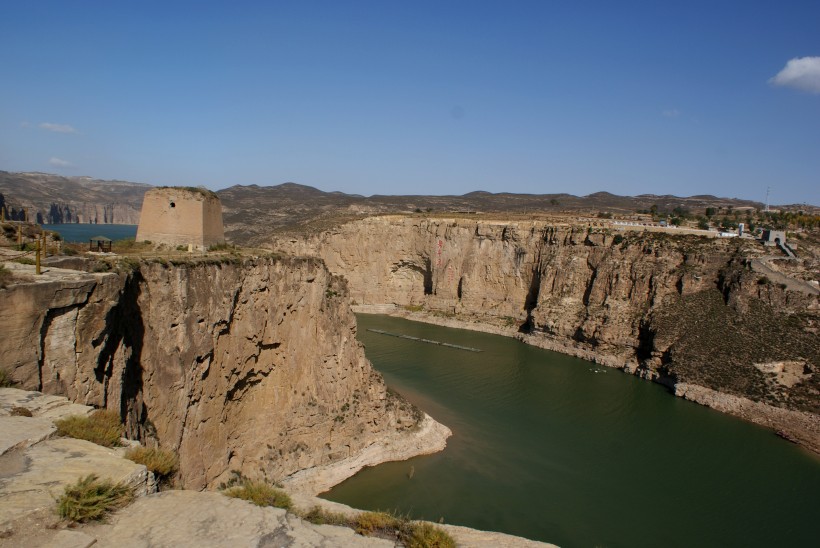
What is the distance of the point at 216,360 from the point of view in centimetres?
1525

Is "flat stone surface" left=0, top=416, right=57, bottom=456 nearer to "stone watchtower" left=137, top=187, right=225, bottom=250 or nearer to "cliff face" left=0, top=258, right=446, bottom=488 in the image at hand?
"cliff face" left=0, top=258, right=446, bottom=488

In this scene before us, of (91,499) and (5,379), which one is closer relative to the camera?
(91,499)

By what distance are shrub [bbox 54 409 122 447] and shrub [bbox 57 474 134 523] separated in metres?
1.43

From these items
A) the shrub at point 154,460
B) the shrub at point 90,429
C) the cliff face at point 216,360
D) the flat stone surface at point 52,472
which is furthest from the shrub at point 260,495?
the cliff face at point 216,360

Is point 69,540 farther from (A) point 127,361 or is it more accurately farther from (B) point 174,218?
(B) point 174,218

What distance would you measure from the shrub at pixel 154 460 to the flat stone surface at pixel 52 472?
0.30 m

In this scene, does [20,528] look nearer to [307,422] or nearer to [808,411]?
[307,422]

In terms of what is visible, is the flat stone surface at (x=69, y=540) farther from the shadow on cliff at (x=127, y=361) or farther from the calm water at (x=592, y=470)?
the calm water at (x=592, y=470)

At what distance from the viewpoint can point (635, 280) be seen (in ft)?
152

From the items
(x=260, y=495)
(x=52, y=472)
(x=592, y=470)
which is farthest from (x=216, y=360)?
(x=592, y=470)

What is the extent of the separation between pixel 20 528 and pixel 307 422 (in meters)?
13.9

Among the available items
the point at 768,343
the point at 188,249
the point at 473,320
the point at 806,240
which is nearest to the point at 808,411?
the point at 768,343

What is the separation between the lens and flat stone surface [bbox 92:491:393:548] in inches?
221

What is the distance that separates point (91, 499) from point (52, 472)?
88cm
